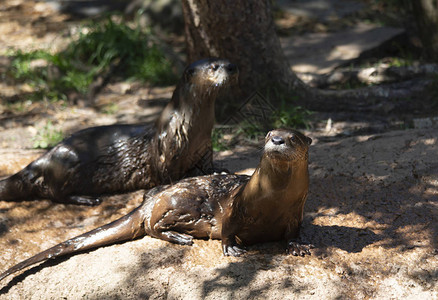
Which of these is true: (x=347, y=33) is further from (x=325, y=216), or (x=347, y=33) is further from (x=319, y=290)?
(x=319, y=290)

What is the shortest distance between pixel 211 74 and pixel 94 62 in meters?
4.06

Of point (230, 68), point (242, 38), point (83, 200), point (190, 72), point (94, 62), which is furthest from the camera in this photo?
point (94, 62)

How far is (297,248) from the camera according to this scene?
2.98 metres

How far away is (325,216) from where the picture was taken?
3.38 m

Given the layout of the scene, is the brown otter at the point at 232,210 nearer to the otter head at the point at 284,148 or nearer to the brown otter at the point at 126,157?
the otter head at the point at 284,148

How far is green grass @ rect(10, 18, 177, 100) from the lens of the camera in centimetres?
682

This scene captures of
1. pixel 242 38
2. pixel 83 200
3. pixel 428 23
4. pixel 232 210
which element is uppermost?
pixel 242 38

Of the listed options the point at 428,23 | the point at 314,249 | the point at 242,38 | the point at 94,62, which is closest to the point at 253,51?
the point at 242,38

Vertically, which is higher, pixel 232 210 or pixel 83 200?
pixel 232 210

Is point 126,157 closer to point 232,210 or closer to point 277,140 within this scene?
point 232,210

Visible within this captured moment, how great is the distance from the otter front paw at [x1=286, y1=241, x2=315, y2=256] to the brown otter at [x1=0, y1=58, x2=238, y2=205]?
3.78 feet

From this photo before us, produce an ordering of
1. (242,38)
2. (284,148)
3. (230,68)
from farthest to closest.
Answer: (242,38)
(230,68)
(284,148)

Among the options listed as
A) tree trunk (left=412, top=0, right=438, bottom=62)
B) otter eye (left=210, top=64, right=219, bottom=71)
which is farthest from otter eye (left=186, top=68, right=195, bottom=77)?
tree trunk (left=412, top=0, right=438, bottom=62)

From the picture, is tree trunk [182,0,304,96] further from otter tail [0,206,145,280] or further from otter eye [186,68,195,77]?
otter tail [0,206,145,280]
